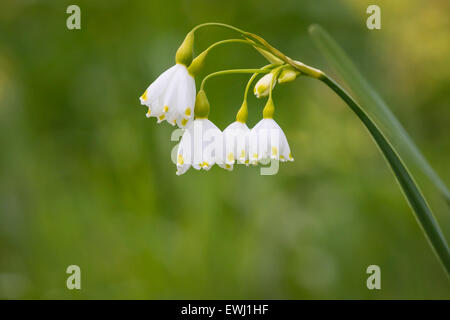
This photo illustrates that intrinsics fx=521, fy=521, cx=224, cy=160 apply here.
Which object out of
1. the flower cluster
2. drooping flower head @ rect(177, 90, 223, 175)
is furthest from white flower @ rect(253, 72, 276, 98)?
drooping flower head @ rect(177, 90, 223, 175)

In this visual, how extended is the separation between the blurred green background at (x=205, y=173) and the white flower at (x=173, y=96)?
3.76 feet

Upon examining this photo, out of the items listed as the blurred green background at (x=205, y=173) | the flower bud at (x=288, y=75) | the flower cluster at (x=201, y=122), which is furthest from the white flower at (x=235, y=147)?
the blurred green background at (x=205, y=173)

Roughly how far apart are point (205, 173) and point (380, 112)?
1.18m

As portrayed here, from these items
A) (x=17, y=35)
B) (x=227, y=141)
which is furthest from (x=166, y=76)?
(x=17, y=35)

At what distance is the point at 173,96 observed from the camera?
879mm

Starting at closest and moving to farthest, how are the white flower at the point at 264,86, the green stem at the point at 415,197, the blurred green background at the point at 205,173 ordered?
the green stem at the point at 415,197
the white flower at the point at 264,86
the blurred green background at the point at 205,173

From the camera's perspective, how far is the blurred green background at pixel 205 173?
2.08 meters

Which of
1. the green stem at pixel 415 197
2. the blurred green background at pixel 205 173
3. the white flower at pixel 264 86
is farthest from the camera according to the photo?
the blurred green background at pixel 205 173

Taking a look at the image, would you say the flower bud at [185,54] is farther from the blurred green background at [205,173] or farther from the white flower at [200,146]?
the blurred green background at [205,173]

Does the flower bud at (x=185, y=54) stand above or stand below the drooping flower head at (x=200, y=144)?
above

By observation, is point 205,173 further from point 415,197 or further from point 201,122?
point 415,197

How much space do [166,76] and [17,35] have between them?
88.3 inches

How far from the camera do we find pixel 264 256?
2.23m

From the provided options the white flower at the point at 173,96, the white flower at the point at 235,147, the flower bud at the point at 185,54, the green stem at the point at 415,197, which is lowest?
the green stem at the point at 415,197
